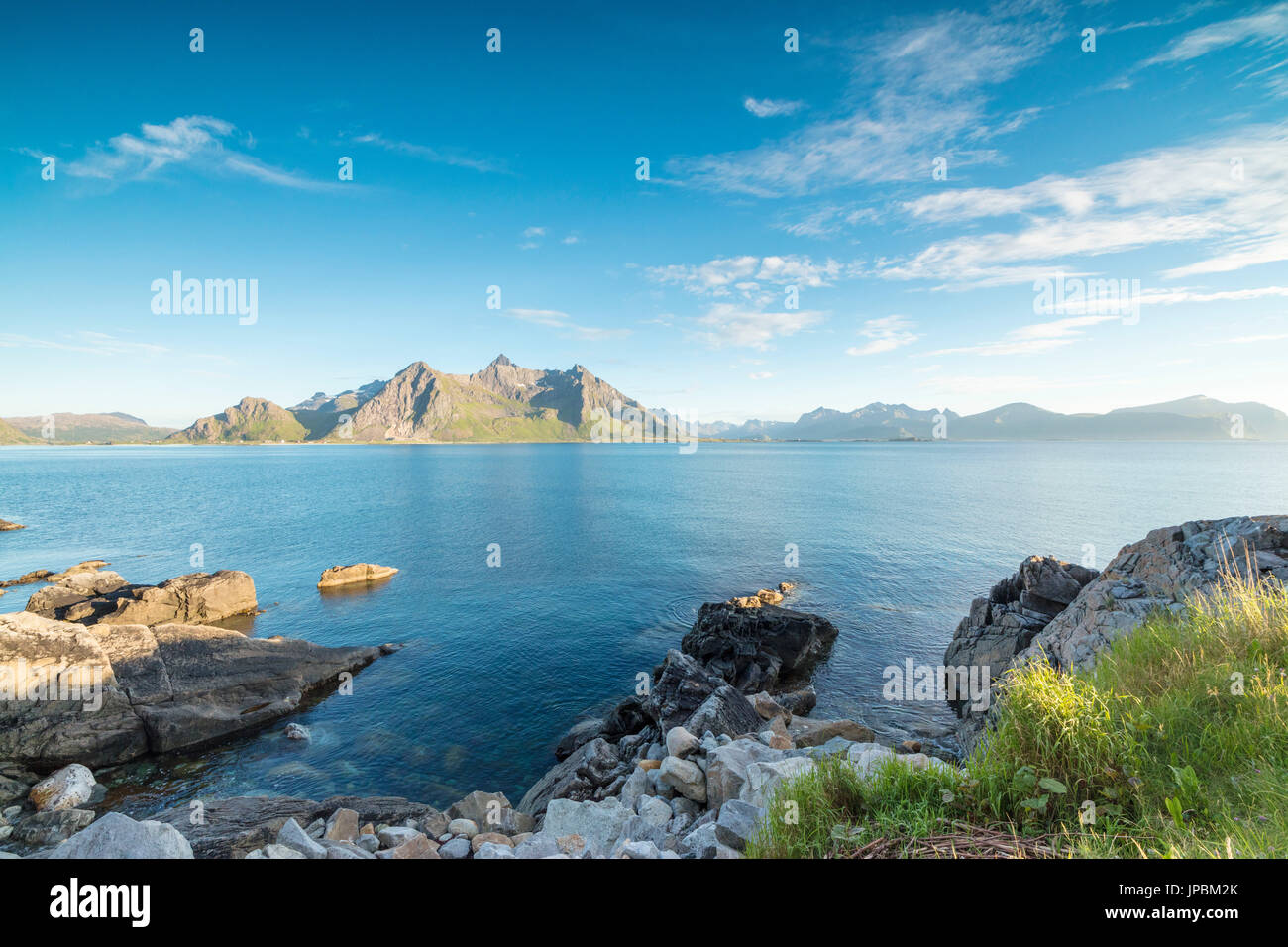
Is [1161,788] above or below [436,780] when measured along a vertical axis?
above

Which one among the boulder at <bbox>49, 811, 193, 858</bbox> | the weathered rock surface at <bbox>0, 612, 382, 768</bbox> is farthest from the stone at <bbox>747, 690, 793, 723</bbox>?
the weathered rock surface at <bbox>0, 612, 382, 768</bbox>

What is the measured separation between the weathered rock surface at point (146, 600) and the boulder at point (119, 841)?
136 ft

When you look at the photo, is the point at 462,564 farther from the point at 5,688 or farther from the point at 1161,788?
the point at 1161,788

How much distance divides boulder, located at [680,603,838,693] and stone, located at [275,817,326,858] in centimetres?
2250

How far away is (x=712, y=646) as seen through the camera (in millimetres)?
32625

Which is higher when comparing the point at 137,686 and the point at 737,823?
the point at 737,823

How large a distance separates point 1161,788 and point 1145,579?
20.1 m

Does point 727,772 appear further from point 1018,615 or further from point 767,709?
point 1018,615

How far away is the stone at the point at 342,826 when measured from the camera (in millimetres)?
13750

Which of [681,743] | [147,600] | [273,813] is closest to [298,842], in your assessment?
[273,813]

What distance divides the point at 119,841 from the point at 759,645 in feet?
102

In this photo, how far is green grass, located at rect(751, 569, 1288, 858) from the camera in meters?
5.01

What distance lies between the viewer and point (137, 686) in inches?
998
